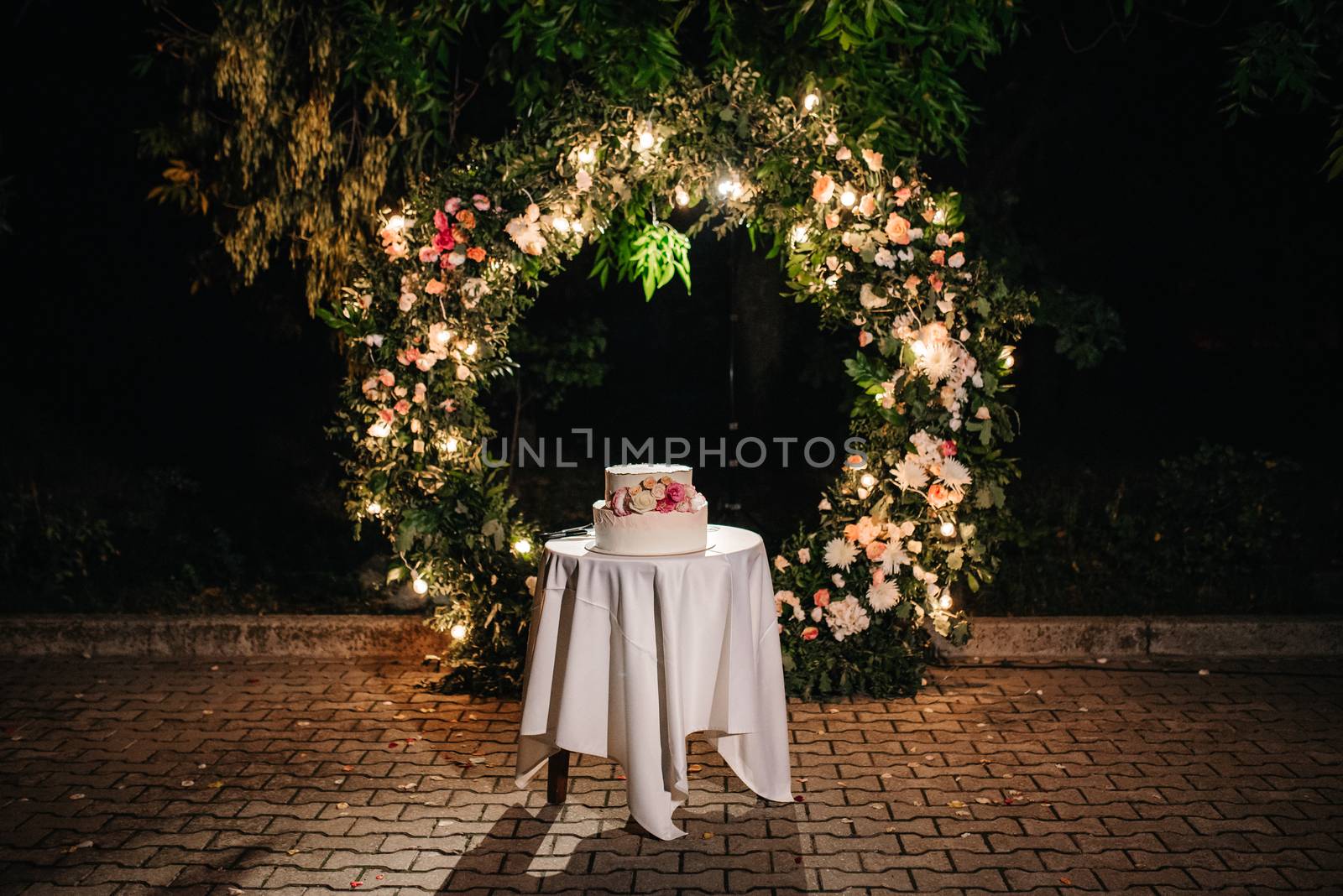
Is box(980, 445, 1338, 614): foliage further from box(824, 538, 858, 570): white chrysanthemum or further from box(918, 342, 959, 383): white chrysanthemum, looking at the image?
box(918, 342, 959, 383): white chrysanthemum

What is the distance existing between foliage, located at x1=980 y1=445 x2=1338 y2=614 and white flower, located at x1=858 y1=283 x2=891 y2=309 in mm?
2600

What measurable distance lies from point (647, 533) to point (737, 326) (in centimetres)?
673

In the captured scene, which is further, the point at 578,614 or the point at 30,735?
the point at 30,735

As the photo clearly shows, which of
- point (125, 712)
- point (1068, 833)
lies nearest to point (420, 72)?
point (125, 712)

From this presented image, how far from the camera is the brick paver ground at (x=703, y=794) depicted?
4.54 m

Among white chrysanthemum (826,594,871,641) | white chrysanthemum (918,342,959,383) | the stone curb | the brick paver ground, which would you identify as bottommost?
the brick paver ground

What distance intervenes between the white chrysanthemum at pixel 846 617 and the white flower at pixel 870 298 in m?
1.53

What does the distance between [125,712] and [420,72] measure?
4.03m

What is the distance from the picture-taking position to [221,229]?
8.48m

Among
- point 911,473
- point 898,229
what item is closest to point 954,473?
point 911,473

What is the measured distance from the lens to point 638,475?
505 centimetres

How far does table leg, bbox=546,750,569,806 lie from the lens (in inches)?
204

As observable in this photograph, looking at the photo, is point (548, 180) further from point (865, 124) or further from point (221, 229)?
point (221, 229)

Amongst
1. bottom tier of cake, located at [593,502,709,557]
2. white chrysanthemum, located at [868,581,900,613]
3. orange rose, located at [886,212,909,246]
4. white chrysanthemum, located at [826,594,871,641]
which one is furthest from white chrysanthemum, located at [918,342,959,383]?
bottom tier of cake, located at [593,502,709,557]
